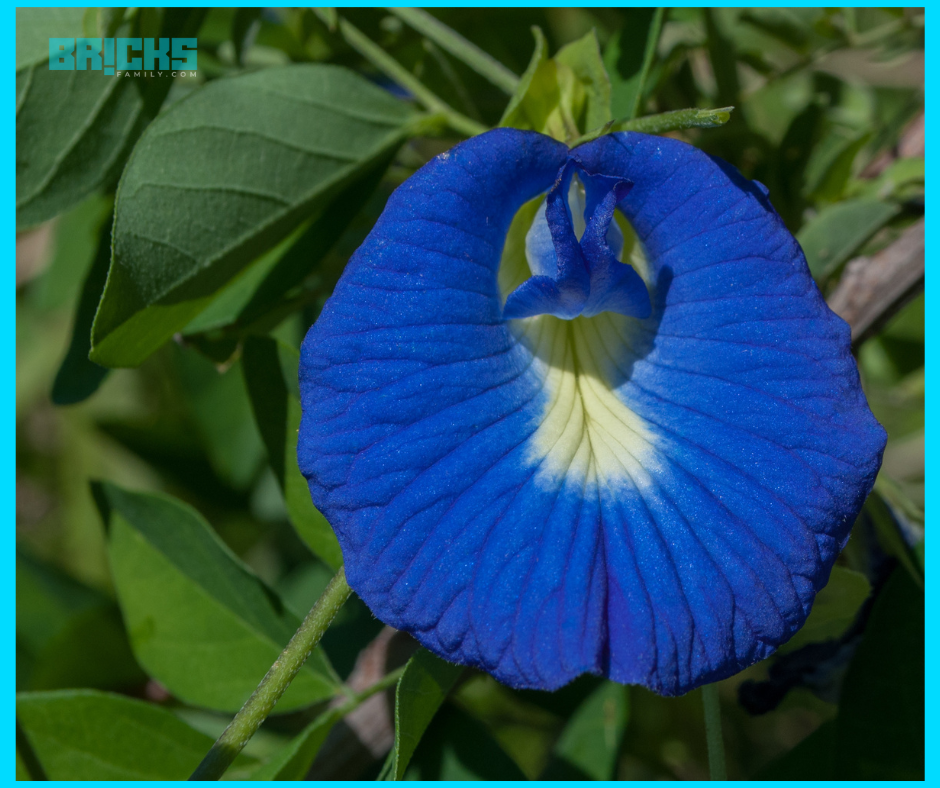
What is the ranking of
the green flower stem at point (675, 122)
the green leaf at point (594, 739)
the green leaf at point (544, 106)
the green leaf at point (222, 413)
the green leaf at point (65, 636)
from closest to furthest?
the green flower stem at point (675, 122) < the green leaf at point (544, 106) < the green leaf at point (594, 739) < the green leaf at point (65, 636) < the green leaf at point (222, 413)

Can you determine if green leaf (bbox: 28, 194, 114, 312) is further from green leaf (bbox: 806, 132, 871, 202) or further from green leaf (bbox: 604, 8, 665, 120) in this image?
green leaf (bbox: 806, 132, 871, 202)

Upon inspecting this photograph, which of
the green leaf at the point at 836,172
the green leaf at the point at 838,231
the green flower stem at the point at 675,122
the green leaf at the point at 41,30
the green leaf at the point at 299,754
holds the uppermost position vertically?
the green leaf at the point at 41,30

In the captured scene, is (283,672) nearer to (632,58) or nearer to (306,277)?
(306,277)

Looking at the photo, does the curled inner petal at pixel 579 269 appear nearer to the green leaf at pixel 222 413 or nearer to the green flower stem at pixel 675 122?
the green flower stem at pixel 675 122

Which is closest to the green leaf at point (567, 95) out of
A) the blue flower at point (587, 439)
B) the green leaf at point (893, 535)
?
the blue flower at point (587, 439)

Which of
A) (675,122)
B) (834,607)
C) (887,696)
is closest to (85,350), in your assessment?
(675,122)

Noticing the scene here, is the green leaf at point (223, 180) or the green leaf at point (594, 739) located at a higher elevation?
the green leaf at point (223, 180)

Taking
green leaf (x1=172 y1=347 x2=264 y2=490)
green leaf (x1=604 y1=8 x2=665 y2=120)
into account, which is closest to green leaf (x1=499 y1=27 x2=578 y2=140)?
green leaf (x1=604 y1=8 x2=665 y2=120)

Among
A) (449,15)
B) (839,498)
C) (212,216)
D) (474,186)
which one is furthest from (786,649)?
(449,15)
